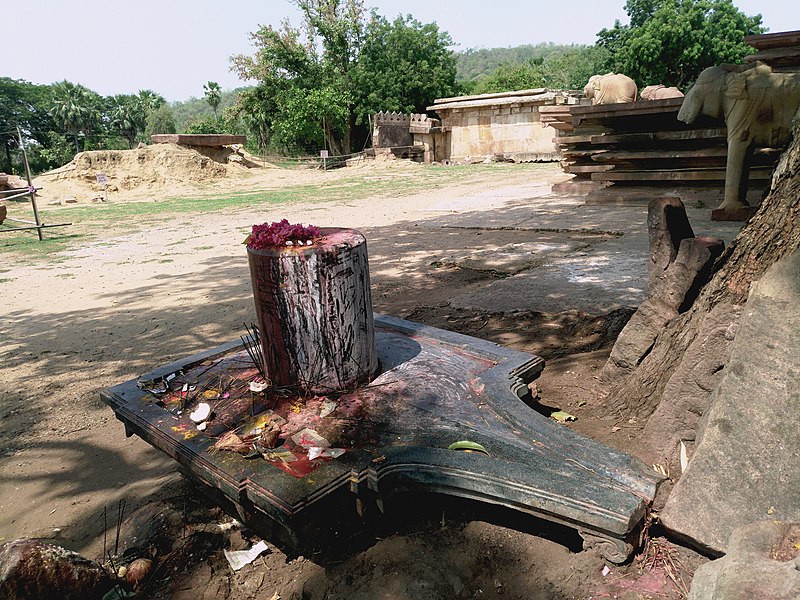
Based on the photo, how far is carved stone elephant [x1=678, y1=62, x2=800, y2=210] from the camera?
273 inches

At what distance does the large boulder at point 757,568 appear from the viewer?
123 centimetres

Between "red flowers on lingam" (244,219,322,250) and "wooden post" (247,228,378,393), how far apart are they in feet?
0.12

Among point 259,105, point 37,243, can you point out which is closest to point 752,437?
point 37,243

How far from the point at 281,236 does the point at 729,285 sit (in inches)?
71.6

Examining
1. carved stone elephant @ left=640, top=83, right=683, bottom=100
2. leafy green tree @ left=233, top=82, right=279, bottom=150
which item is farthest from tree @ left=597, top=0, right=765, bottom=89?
leafy green tree @ left=233, top=82, right=279, bottom=150

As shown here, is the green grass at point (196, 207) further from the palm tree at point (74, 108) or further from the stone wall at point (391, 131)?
the palm tree at point (74, 108)

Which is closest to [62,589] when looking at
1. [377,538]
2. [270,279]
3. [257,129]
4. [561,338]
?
[377,538]

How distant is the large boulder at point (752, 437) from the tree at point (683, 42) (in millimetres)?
31009

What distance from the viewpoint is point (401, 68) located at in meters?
31.3

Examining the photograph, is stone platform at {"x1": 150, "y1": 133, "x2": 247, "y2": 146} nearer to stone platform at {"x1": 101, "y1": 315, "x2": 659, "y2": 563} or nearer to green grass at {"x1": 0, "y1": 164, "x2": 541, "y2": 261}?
green grass at {"x1": 0, "y1": 164, "x2": 541, "y2": 261}

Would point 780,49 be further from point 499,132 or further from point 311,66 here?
point 311,66

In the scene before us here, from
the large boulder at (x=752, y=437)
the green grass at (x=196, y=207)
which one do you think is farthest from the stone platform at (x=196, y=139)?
the large boulder at (x=752, y=437)

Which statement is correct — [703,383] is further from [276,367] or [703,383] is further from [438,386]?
[276,367]

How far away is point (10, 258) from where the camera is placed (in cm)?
910
